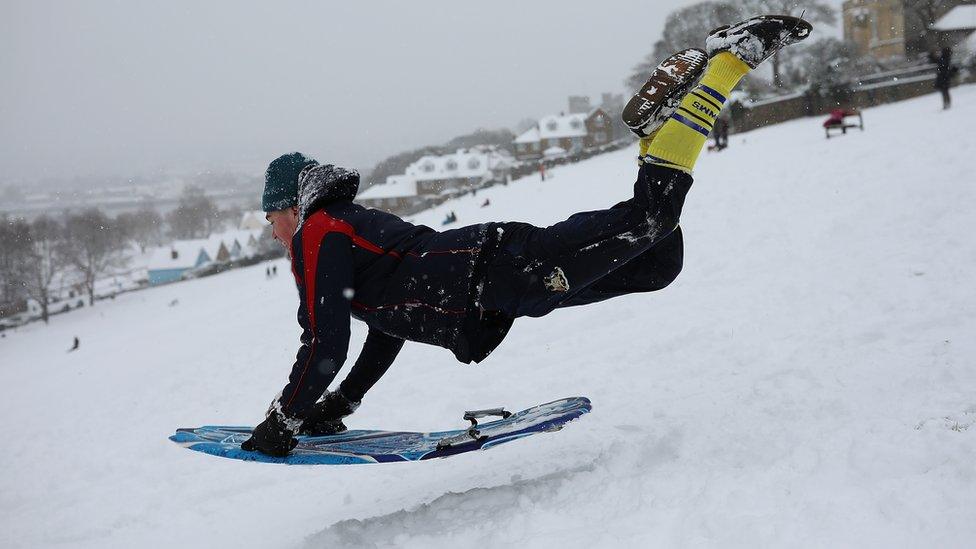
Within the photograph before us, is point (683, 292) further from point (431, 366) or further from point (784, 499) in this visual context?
point (784, 499)

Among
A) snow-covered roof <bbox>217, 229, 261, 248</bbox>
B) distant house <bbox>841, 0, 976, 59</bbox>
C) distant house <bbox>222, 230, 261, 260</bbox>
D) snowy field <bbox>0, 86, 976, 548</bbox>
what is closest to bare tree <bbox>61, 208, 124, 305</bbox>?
snow-covered roof <bbox>217, 229, 261, 248</bbox>

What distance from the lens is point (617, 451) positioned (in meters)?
3.70

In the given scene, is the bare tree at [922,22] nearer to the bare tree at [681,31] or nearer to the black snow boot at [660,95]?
the bare tree at [681,31]

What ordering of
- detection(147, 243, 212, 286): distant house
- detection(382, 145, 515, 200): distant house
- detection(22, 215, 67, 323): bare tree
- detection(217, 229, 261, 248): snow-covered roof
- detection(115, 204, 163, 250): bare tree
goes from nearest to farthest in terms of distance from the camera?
detection(22, 215, 67, 323): bare tree
detection(147, 243, 212, 286): distant house
detection(382, 145, 515, 200): distant house
detection(217, 229, 261, 248): snow-covered roof
detection(115, 204, 163, 250): bare tree

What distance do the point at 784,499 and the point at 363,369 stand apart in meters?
2.66

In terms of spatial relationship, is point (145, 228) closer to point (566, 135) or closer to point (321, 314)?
point (566, 135)

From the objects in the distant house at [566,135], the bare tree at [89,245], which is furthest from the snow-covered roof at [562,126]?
the bare tree at [89,245]

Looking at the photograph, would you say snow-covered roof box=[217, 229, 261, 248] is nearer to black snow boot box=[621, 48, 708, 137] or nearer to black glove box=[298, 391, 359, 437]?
black glove box=[298, 391, 359, 437]

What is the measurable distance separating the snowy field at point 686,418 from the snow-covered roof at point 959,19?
37.4m

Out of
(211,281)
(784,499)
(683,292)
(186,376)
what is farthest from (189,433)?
(211,281)

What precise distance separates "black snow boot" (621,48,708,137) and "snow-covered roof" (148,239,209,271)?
80306 millimetres

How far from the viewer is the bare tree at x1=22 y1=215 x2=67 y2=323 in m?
55.0

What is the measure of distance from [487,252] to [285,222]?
1273mm

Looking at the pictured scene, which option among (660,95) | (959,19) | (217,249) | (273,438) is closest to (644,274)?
(660,95)
